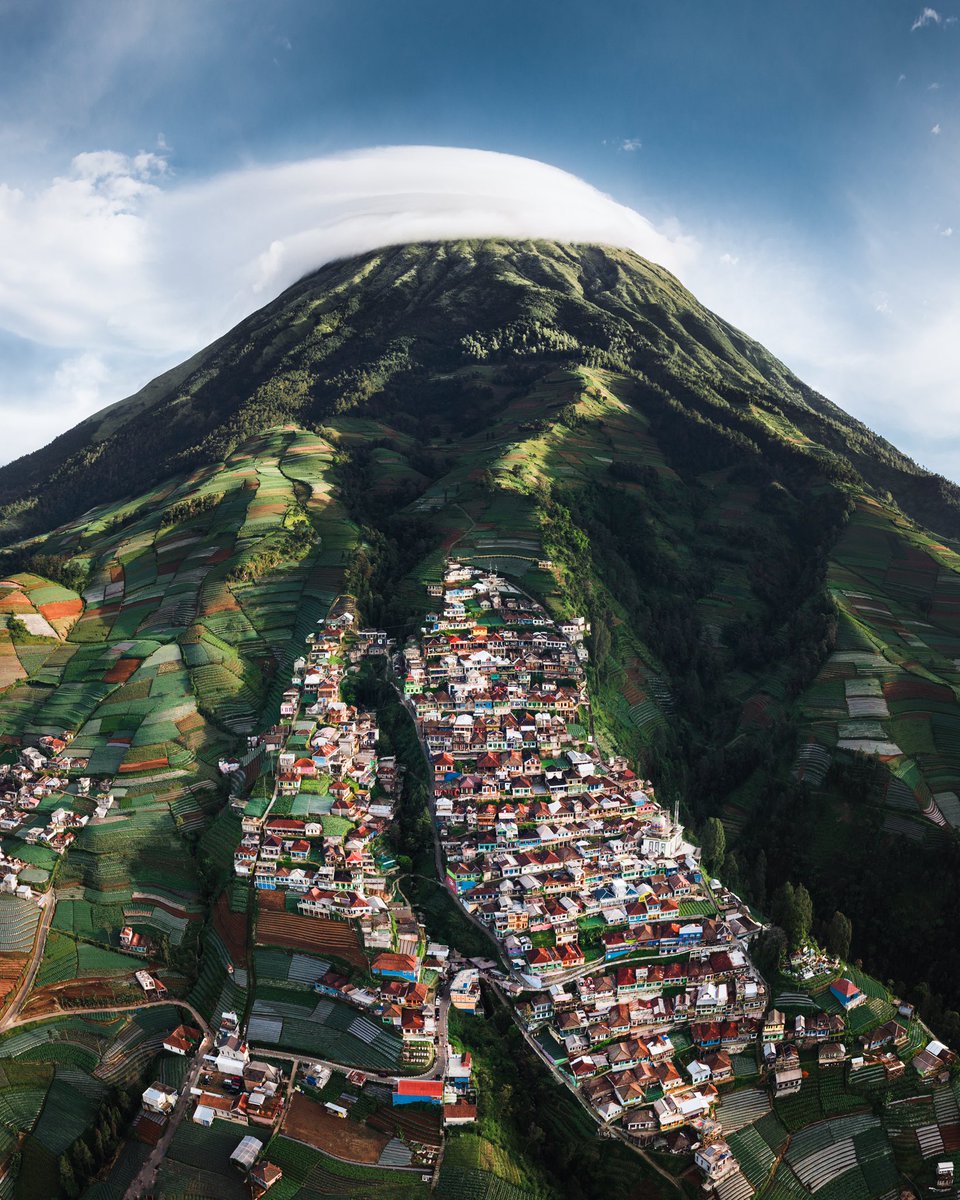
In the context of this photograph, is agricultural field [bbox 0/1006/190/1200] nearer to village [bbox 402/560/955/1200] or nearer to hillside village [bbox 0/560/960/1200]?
hillside village [bbox 0/560/960/1200]

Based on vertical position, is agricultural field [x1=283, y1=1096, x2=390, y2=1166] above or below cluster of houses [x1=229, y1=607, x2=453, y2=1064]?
below

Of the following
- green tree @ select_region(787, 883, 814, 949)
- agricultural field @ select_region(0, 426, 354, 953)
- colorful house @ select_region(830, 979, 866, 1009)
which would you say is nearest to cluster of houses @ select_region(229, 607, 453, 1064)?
agricultural field @ select_region(0, 426, 354, 953)

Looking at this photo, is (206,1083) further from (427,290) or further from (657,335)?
(427,290)

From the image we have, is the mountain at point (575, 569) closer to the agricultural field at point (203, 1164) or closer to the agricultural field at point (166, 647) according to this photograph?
the agricultural field at point (166, 647)

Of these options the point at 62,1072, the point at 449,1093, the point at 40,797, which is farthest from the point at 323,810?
the point at 40,797

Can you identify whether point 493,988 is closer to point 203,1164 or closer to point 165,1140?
point 203,1164
